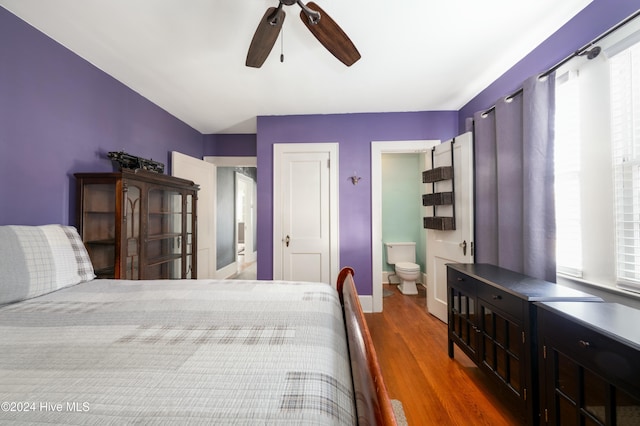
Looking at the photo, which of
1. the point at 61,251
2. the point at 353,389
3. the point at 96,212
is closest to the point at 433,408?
the point at 353,389

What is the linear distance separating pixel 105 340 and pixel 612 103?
8.66 ft

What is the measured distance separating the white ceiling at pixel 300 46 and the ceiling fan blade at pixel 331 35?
0.25 m

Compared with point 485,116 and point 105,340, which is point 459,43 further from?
point 105,340

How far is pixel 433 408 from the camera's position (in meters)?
1.50

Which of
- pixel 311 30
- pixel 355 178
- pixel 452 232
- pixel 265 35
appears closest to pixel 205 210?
pixel 355 178

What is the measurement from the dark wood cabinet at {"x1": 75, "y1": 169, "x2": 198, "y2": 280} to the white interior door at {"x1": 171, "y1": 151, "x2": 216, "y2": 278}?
2.98 feet

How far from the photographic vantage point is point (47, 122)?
1737 millimetres

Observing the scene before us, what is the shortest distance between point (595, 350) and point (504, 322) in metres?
0.54

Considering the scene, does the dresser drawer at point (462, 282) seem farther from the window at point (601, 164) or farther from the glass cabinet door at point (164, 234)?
the glass cabinet door at point (164, 234)

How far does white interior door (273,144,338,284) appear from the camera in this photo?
308 centimetres

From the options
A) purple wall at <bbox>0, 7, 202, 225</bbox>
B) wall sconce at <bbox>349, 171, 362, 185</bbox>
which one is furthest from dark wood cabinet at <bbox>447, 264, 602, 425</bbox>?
purple wall at <bbox>0, 7, 202, 225</bbox>

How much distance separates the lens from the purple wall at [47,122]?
1.54 meters

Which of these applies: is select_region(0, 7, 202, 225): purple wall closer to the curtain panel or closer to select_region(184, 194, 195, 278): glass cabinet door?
select_region(184, 194, 195, 278): glass cabinet door

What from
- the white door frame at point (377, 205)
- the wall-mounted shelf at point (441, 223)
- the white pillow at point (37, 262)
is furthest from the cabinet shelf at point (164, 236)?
the wall-mounted shelf at point (441, 223)
